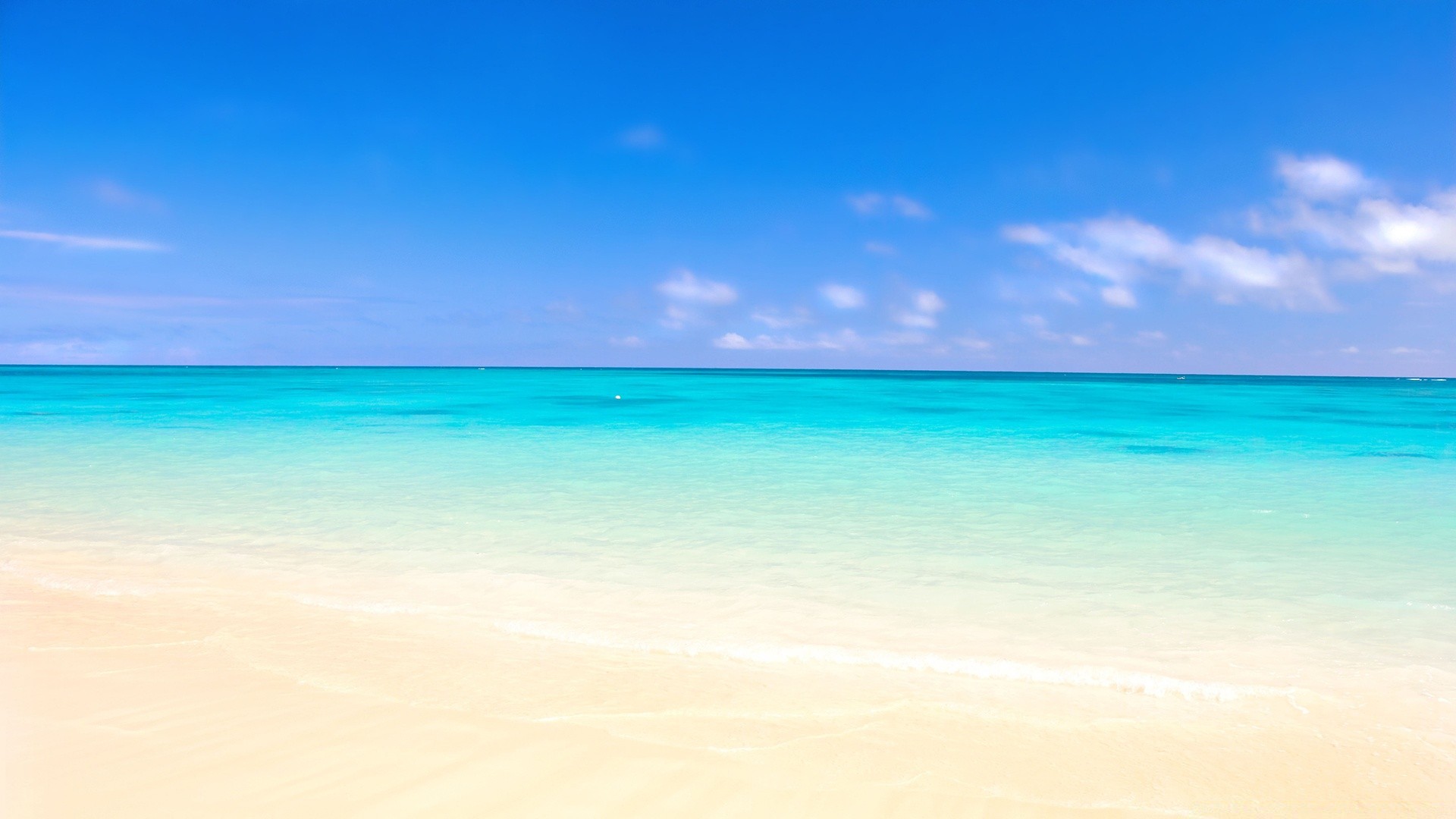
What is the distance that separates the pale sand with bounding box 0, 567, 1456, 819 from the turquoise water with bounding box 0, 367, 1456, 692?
487mm

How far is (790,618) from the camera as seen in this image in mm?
5020

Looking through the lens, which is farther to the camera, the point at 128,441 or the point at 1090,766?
the point at 128,441

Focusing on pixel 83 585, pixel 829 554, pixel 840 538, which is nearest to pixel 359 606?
pixel 83 585

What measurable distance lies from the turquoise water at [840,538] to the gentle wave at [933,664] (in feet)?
0.10

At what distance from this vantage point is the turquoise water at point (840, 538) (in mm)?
4719

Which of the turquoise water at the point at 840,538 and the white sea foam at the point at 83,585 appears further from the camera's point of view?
the white sea foam at the point at 83,585

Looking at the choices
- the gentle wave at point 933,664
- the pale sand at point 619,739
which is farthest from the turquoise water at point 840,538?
the pale sand at point 619,739

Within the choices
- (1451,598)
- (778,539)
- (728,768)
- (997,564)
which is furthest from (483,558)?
(1451,598)

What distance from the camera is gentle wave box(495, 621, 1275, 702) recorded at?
12.7ft

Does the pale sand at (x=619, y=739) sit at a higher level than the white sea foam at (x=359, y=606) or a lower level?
higher

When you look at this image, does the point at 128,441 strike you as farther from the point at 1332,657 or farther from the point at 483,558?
the point at 1332,657

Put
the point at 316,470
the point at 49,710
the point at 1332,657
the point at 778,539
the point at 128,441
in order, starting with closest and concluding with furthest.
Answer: the point at 49,710 → the point at 1332,657 → the point at 778,539 → the point at 316,470 → the point at 128,441

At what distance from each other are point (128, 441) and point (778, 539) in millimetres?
16550

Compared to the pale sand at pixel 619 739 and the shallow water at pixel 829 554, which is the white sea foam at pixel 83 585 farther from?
the pale sand at pixel 619 739
